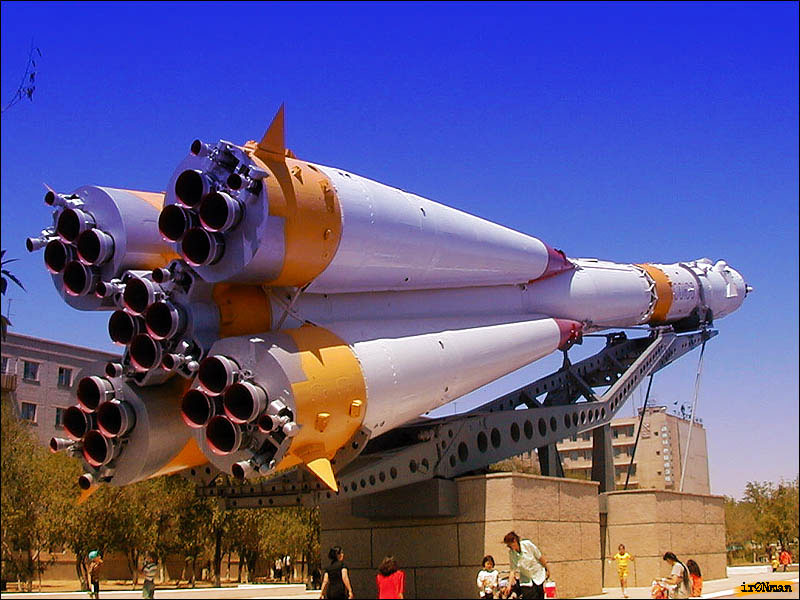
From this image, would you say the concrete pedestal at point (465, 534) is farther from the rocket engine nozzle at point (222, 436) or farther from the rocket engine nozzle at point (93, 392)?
the rocket engine nozzle at point (93, 392)

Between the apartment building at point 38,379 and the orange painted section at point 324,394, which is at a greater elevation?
the apartment building at point 38,379

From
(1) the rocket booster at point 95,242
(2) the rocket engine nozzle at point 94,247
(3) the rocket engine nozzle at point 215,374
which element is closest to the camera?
(3) the rocket engine nozzle at point 215,374

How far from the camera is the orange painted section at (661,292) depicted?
22.3 meters

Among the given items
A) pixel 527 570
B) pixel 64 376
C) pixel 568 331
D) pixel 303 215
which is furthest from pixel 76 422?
pixel 64 376

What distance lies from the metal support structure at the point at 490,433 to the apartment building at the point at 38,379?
28212mm

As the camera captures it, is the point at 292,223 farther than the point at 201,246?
Yes

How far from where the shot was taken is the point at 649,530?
65.6 feet

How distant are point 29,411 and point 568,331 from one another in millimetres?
31988

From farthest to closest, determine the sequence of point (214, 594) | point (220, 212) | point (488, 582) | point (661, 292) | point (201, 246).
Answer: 1. point (661, 292)
2. point (214, 594)
3. point (488, 582)
4. point (201, 246)
5. point (220, 212)

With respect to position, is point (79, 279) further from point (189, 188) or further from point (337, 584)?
point (337, 584)

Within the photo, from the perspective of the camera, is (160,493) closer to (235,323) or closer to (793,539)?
(235,323)

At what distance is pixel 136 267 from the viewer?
1262cm

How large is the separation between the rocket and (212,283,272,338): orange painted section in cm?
2

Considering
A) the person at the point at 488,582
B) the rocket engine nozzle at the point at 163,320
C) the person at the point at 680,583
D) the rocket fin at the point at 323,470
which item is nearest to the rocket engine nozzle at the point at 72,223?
the rocket engine nozzle at the point at 163,320
